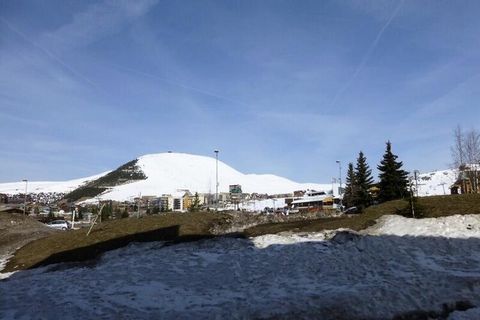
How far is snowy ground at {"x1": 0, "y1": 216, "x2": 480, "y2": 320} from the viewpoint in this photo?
1344 centimetres

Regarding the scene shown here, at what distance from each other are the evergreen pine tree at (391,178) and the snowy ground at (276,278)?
26036 millimetres

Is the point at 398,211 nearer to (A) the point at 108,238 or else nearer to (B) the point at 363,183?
(A) the point at 108,238

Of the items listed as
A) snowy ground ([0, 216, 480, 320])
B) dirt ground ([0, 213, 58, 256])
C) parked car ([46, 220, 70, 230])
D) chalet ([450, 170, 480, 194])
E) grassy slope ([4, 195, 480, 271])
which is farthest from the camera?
chalet ([450, 170, 480, 194])

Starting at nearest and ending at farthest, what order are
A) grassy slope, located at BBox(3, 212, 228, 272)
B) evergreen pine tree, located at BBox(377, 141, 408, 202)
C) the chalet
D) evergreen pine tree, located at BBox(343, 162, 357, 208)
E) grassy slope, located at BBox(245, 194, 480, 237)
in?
grassy slope, located at BBox(245, 194, 480, 237) < grassy slope, located at BBox(3, 212, 228, 272) < evergreen pine tree, located at BBox(377, 141, 408, 202) < the chalet < evergreen pine tree, located at BBox(343, 162, 357, 208)

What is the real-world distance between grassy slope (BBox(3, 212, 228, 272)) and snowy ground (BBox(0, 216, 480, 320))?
7.52ft

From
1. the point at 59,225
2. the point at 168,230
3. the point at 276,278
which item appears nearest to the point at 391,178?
the point at 168,230

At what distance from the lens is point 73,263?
77.8ft

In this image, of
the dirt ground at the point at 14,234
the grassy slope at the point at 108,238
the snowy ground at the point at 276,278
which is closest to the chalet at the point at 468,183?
the grassy slope at the point at 108,238

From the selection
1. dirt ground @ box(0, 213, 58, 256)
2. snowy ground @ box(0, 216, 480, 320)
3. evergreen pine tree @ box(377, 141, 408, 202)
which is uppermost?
evergreen pine tree @ box(377, 141, 408, 202)

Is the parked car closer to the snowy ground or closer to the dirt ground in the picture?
the dirt ground

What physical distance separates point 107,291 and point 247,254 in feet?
23.6

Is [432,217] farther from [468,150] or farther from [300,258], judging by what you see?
[468,150]

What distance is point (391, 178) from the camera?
5125 cm

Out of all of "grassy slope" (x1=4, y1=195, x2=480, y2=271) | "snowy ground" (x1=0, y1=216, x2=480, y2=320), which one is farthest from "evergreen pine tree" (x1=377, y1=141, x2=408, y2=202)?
"snowy ground" (x1=0, y1=216, x2=480, y2=320)
